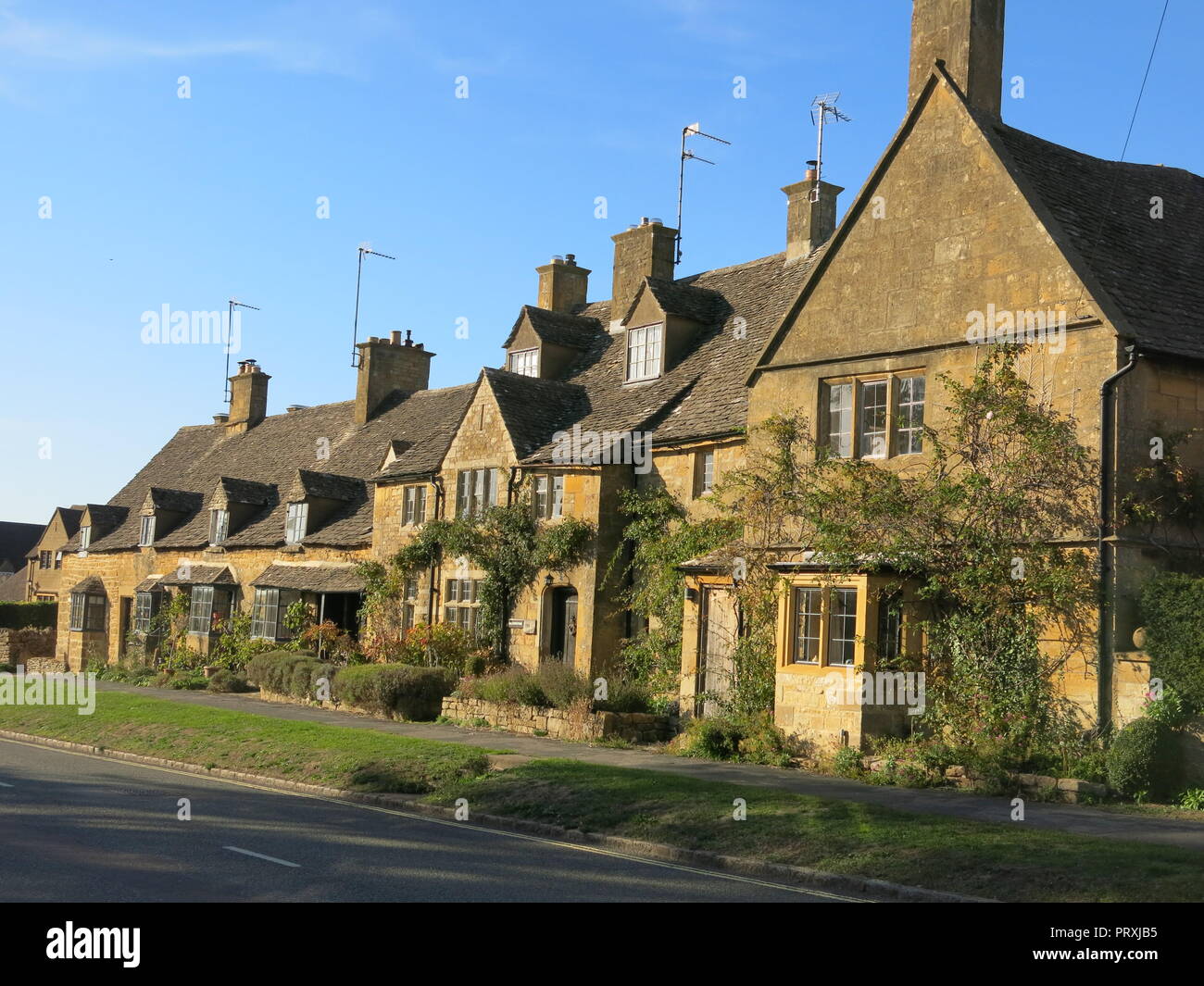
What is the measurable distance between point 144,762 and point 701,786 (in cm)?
996

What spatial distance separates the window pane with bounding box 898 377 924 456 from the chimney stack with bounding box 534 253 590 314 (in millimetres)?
17069

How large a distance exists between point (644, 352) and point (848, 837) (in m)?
17.9

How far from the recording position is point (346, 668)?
1095 inches

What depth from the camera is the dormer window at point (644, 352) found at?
92.5 ft

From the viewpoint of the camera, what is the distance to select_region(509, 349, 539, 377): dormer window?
31.5m

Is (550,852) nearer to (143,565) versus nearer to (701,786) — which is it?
(701,786)

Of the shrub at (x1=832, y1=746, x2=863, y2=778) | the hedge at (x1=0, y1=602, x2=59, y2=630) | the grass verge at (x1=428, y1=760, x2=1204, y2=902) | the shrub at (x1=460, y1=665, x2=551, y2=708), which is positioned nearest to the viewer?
the grass verge at (x1=428, y1=760, x2=1204, y2=902)

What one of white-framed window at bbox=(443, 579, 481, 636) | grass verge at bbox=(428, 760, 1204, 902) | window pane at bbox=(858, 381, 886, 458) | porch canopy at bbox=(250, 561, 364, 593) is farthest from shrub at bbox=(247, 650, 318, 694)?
grass verge at bbox=(428, 760, 1204, 902)

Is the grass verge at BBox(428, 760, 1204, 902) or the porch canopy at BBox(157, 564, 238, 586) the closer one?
the grass verge at BBox(428, 760, 1204, 902)

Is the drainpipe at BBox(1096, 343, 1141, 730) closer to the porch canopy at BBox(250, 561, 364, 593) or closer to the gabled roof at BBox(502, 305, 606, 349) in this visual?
the gabled roof at BBox(502, 305, 606, 349)

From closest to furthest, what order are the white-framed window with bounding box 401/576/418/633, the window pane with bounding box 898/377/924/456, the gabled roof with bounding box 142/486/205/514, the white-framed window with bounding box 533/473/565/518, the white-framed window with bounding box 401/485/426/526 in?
the window pane with bounding box 898/377/924/456 → the white-framed window with bounding box 533/473/565/518 → the white-framed window with bounding box 401/576/418/633 → the white-framed window with bounding box 401/485/426/526 → the gabled roof with bounding box 142/486/205/514

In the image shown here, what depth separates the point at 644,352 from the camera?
28641mm

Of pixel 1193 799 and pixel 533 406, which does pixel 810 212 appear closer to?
pixel 533 406

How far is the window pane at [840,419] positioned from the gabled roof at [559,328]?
11940 mm
